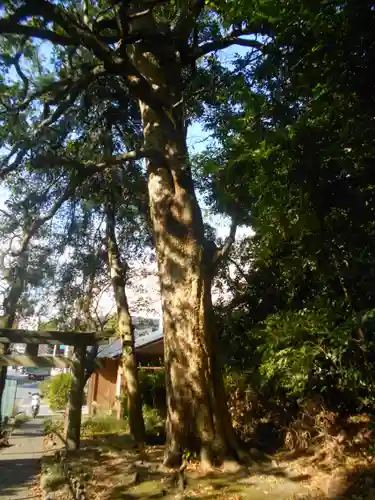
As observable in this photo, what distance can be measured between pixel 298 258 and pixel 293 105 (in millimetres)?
2865

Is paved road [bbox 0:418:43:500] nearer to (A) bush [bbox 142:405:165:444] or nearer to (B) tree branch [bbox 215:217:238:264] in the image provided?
(A) bush [bbox 142:405:165:444]

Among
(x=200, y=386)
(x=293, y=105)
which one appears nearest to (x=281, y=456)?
(x=200, y=386)

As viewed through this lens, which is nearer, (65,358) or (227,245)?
(227,245)

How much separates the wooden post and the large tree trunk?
3.44 meters

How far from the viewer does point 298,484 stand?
5.75 meters

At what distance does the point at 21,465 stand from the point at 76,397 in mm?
1761

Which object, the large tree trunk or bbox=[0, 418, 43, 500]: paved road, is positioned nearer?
the large tree trunk

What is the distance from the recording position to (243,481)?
19.0ft

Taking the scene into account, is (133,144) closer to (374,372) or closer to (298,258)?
(298,258)

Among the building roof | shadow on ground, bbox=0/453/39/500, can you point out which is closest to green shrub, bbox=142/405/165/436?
the building roof

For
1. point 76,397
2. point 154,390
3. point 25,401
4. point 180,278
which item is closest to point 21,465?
point 76,397

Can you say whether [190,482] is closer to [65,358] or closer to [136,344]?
[65,358]

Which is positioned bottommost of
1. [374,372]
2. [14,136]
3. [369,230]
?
[374,372]

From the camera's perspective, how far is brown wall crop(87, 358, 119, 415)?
21.1m
